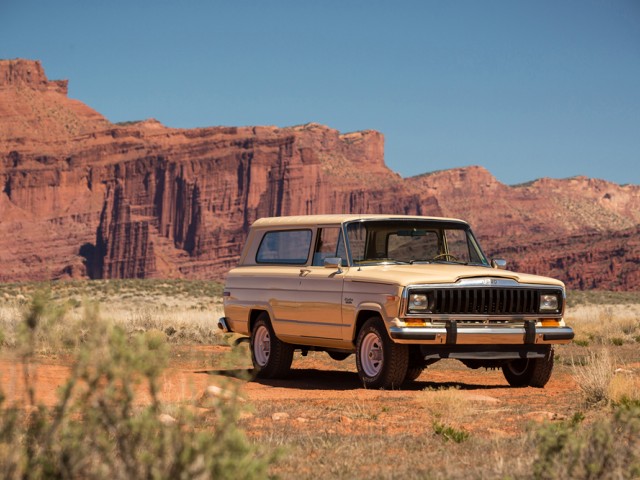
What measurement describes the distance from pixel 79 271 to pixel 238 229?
2414 centimetres

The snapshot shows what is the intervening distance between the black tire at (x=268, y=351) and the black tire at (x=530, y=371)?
2897mm

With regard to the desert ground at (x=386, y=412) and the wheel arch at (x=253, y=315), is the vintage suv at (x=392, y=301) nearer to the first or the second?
the wheel arch at (x=253, y=315)

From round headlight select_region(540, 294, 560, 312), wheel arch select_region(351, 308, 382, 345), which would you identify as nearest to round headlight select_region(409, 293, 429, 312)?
wheel arch select_region(351, 308, 382, 345)

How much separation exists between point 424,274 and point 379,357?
1.14m

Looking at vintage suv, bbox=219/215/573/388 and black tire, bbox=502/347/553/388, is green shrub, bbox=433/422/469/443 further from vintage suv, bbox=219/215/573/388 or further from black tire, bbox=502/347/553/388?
black tire, bbox=502/347/553/388

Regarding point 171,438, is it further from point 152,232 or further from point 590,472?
point 152,232

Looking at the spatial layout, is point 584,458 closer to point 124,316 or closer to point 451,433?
point 451,433

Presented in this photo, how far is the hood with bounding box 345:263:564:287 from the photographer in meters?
10.7

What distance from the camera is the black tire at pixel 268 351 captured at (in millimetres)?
13070

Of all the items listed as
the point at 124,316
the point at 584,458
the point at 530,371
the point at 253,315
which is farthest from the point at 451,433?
the point at 124,316

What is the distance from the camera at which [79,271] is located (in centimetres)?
14062

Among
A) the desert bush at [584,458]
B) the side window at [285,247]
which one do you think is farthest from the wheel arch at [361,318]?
the desert bush at [584,458]

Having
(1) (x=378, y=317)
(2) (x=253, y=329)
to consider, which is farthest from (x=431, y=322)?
(2) (x=253, y=329)

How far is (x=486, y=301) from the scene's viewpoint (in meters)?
11.1
